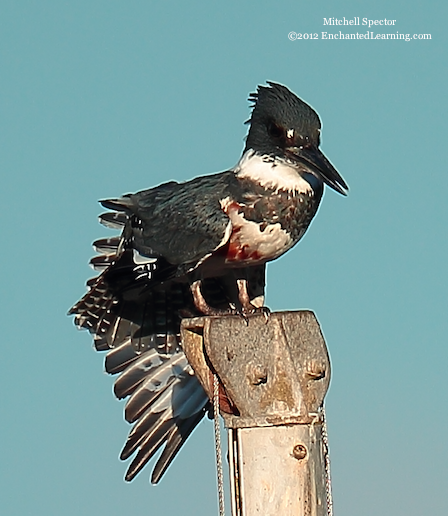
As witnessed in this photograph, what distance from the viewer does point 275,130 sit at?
28.7 feet

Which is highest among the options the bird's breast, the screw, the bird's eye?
the bird's eye

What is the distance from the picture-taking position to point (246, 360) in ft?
23.1

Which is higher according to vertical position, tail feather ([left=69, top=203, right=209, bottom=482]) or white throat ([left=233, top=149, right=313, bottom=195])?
white throat ([left=233, top=149, right=313, bottom=195])

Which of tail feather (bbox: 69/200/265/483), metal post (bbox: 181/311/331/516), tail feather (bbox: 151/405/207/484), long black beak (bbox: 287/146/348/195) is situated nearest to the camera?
metal post (bbox: 181/311/331/516)

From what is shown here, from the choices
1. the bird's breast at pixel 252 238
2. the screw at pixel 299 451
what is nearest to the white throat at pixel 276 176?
the bird's breast at pixel 252 238

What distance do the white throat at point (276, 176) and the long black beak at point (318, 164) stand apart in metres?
0.12

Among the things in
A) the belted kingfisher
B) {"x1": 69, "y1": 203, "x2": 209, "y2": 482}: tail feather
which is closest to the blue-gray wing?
the belted kingfisher

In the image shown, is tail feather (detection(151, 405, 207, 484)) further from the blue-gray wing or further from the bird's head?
the bird's head

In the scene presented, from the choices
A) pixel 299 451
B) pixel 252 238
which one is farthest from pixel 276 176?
pixel 299 451

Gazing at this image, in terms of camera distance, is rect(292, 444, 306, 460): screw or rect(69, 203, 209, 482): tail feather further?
rect(69, 203, 209, 482): tail feather

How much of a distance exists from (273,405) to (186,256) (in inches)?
82.8

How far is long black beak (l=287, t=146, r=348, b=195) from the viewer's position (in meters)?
8.31

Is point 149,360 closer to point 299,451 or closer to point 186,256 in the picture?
point 186,256

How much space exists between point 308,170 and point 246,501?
9.10 feet
